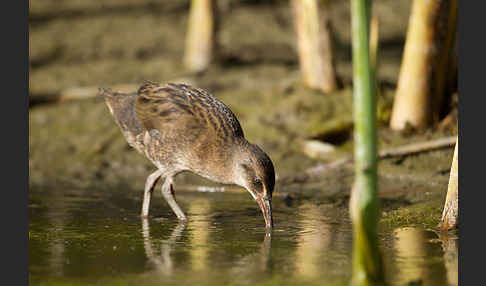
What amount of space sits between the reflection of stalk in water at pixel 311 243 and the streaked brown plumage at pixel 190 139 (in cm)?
63

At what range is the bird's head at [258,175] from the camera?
7504mm

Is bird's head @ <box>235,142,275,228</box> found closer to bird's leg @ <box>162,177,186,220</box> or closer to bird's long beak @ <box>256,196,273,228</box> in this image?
bird's long beak @ <box>256,196,273,228</box>

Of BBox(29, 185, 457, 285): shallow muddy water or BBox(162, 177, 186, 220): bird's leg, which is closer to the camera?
BBox(29, 185, 457, 285): shallow muddy water

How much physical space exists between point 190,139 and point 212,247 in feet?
7.13

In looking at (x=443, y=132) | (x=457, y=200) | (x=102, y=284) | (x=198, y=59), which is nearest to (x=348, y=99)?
(x=443, y=132)

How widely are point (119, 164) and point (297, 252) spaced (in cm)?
588

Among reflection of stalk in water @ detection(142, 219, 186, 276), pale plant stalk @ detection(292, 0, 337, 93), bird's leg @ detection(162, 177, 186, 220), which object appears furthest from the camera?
pale plant stalk @ detection(292, 0, 337, 93)

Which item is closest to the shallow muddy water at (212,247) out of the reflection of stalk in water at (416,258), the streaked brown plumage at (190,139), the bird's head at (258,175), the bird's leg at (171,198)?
the reflection of stalk in water at (416,258)

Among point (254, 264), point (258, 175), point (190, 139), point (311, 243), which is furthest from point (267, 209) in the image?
point (254, 264)

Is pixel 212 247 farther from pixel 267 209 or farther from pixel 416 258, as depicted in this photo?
pixel 416 258

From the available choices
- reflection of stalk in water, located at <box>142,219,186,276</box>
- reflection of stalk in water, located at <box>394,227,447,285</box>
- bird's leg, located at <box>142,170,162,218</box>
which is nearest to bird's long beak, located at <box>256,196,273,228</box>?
reflection of stalk in water, located at <box>142,219,186,276</box>

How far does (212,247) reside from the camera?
6422 millimetres

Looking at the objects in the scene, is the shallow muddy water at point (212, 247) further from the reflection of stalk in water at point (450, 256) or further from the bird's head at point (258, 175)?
the bird's head at point (258, 175)

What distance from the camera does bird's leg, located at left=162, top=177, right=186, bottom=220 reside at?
26.5 feet
